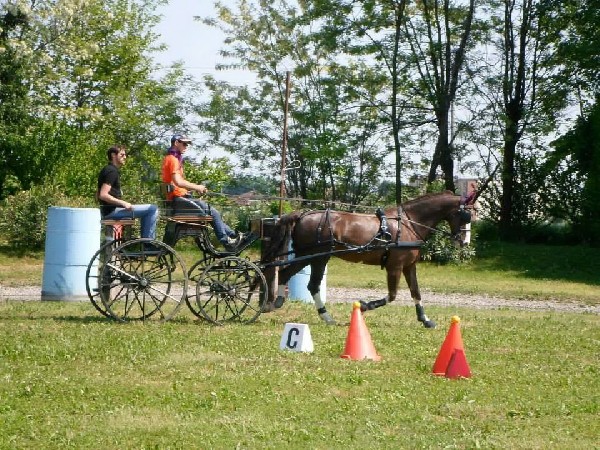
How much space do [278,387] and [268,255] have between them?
498 centimetres

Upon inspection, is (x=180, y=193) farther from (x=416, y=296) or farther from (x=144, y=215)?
(x=416, y=296)

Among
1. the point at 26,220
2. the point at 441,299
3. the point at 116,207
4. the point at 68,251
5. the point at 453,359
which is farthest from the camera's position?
the point at 26,220

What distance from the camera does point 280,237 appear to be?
14.2 m

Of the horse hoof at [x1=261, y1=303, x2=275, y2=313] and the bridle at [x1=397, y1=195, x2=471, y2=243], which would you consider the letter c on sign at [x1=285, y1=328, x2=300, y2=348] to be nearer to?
the horse hoof at [x1=261, y1=303, x2=275, y2=313]

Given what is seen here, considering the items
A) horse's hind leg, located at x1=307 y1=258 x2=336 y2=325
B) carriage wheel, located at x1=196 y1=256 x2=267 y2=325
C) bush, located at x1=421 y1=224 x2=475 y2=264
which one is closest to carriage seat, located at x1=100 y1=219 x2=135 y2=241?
carriage wheel, located at x1=196 y1=256 x2=267 y2=325

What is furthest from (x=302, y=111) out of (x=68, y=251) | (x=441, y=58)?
(x=68, y=251)

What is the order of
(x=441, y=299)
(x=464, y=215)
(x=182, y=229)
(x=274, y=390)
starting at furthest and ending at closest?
(x=441, y=299) → (x=464, y=215) → (x=182, y=229) → (x=274, y=390)

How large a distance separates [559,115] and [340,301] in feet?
56.6

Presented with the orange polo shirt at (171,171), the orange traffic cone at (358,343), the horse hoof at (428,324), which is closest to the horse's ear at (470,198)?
the horse hoof at (428,324)

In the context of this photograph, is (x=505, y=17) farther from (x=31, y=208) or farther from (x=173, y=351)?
(x=173, y=351)

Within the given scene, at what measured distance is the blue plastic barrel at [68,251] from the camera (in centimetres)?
1678

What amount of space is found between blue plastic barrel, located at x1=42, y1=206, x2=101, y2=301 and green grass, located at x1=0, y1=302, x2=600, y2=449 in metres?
2.96

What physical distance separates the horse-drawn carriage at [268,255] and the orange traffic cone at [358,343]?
2754 millimetres

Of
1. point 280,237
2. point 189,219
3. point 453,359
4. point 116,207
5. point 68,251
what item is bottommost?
point 453,359
